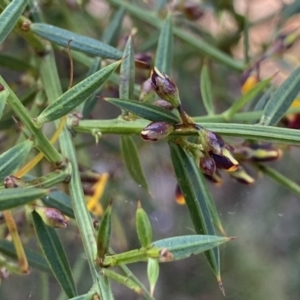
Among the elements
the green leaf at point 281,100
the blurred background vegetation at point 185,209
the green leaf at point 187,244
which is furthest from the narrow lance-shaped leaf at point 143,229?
the blurred background vegetation at point 185,209

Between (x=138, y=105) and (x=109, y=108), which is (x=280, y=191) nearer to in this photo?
Result: (x=109, y=108)

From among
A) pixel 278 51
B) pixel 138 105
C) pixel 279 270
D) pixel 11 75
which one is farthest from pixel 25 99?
pixel 279 270

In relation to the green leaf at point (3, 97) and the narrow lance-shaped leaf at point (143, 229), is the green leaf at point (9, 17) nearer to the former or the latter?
the green leaf at point (3, 97)

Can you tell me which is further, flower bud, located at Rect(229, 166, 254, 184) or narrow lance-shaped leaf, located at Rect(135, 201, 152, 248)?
flower bud, located at Rect(229, 166, 254, 184)

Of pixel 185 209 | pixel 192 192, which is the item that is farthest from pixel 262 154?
pixel 185 209

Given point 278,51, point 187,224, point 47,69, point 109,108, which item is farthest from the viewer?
point 109,108

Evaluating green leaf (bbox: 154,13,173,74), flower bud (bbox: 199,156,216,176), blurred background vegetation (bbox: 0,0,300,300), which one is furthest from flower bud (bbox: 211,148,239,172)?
blurred background vegetation (bbox: 0,0,300,300)

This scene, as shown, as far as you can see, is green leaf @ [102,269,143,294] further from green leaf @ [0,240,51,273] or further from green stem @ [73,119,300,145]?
green leaf @ [0,240,51,273]
